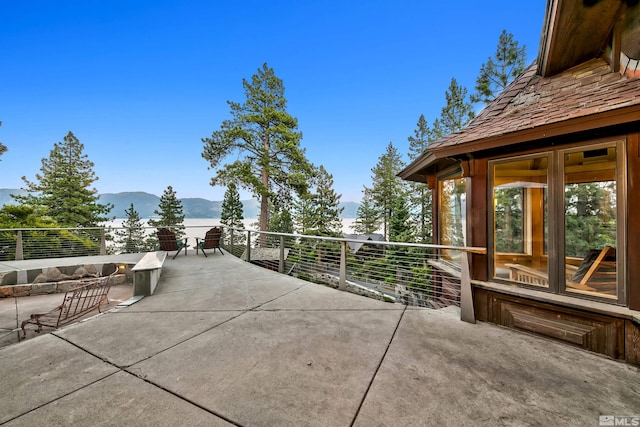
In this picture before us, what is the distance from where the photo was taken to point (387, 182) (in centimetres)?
2625

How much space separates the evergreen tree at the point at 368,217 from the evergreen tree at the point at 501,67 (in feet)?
45.1

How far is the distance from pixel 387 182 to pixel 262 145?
15.9 m

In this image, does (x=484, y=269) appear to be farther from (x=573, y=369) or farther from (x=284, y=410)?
(x=284, y=410)

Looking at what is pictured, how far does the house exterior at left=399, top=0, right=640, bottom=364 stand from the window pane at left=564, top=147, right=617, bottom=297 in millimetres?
11

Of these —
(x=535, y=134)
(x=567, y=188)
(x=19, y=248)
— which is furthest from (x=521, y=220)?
(x=19, y=248)

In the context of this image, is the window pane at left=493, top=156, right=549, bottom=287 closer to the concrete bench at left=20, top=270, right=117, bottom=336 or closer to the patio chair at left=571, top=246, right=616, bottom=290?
the patio chair at left=571, top=246, right=616, bottom=290

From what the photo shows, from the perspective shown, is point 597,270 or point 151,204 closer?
point 597,270

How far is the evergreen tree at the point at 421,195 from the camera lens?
21.8 meters

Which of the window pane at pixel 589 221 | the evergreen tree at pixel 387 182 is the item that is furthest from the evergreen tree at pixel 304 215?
the window pane at pixel 589 221

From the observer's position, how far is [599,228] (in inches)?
110

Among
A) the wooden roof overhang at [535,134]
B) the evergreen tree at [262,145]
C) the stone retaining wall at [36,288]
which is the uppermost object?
the evergreen tree at [262,145]

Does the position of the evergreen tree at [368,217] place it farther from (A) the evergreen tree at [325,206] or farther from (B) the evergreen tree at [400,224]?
(B) the evergreen tree at [400,224]

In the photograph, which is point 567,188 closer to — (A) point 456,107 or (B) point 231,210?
(A) point 456,107

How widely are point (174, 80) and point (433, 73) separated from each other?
28379 mm
